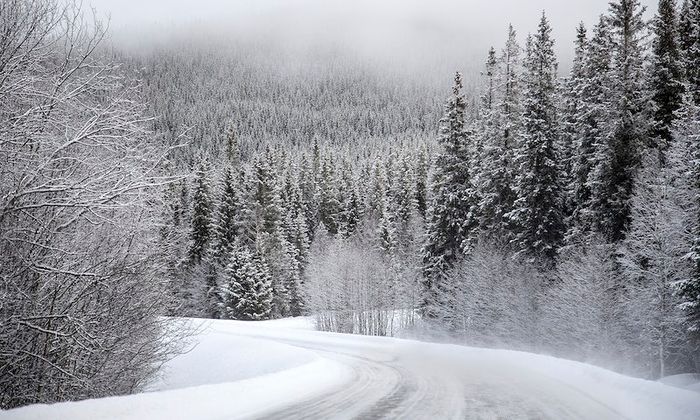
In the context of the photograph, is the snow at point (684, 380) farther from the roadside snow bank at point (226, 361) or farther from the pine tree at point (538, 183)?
the roadside snow bank at point (226, 361)

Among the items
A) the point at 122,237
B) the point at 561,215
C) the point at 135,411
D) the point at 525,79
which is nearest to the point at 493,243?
the point at 561,215

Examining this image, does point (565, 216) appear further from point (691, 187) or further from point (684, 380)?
point (684, 380)

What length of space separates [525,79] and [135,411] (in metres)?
34.9

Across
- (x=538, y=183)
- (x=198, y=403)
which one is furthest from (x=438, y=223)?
(x=198, y=403)

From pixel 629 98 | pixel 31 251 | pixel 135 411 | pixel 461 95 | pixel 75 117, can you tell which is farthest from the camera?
pixel 461 95

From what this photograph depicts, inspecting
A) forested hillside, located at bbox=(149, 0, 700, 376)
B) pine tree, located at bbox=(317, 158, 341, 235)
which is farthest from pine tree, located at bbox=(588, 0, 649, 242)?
pine tree, located at bbox=(317, 158, 341, 235)

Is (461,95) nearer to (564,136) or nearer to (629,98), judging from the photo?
(564,136)

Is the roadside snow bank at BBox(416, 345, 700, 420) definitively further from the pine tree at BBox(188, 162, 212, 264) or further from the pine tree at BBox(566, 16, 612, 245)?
the pine tree at BBox(188, 162, 212, 264)

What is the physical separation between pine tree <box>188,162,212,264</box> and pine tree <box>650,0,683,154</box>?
43.6m

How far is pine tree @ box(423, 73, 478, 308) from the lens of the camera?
41219mm

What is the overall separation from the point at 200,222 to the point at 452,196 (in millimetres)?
31320

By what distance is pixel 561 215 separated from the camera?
36.2 metres

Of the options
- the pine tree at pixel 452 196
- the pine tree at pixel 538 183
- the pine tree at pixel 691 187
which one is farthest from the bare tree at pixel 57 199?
the pine tree at pixel 452 196

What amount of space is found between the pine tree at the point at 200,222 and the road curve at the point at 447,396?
143 ft
